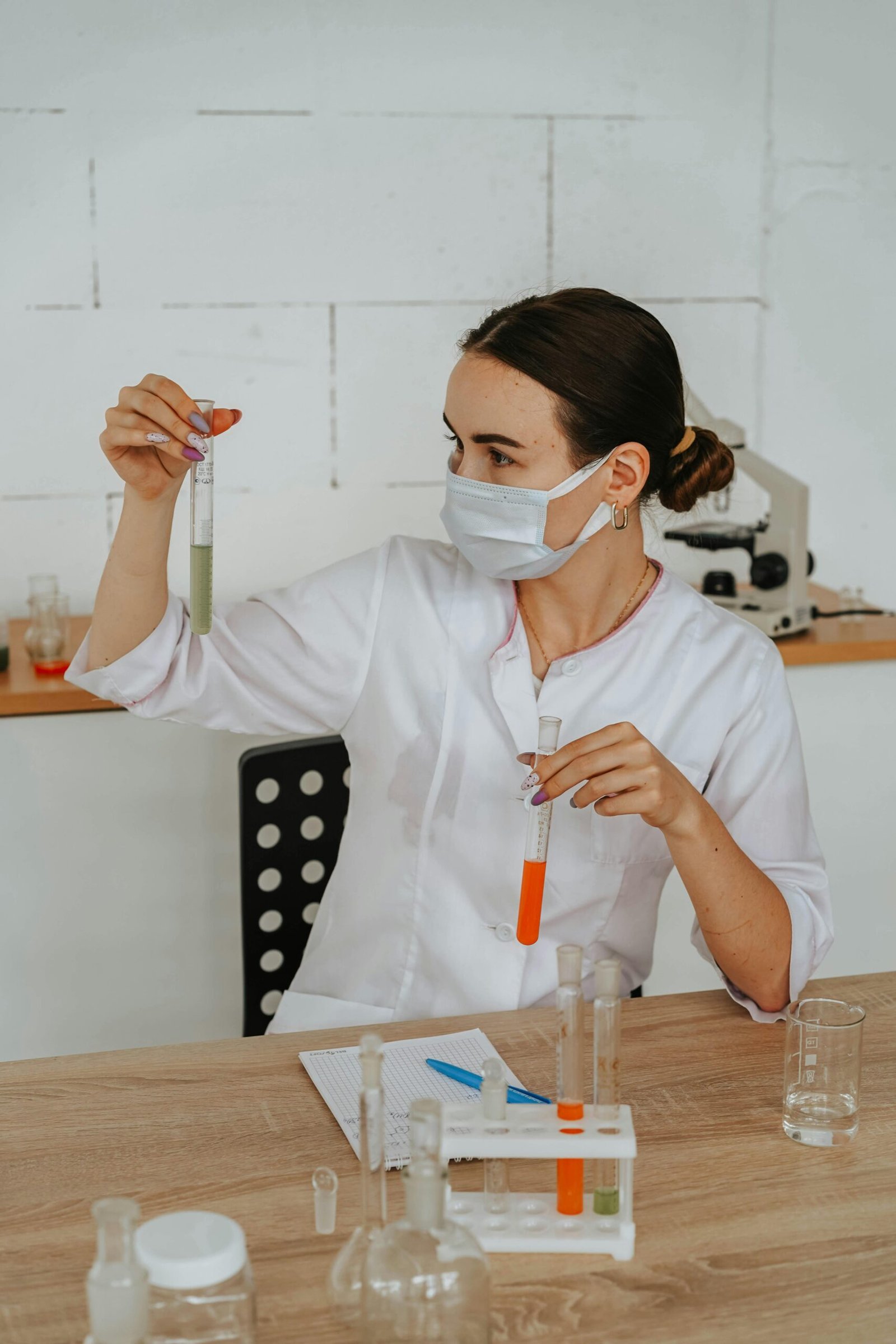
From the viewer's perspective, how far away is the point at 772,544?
2645 millimetres

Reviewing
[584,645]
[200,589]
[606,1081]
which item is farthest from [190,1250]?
[584,645]

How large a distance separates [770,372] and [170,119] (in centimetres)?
135

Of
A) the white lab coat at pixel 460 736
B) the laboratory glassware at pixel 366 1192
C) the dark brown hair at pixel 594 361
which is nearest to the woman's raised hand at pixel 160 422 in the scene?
the white lab coat at pixel 460 736

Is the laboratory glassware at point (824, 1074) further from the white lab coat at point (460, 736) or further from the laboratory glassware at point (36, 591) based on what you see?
the laboratory glassware at point (36, 591)

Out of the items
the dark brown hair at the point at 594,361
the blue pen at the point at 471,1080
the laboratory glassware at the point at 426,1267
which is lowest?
the blue pen at the point at 471,1080

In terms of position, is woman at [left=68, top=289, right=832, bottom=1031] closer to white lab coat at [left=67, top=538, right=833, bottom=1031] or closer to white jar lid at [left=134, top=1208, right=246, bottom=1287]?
white lab coat at [left=67, top=538, right=833, bottom=1031]

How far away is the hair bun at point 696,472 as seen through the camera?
175cm

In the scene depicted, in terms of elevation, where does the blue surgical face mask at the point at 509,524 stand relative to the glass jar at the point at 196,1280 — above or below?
above

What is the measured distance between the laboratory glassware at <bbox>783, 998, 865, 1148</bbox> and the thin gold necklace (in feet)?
1.87

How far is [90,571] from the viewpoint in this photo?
277 centimetres

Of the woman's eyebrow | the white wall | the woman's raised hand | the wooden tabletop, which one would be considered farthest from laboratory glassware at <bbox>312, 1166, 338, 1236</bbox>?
the white wall

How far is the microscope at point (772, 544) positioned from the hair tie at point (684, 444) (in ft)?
2.65

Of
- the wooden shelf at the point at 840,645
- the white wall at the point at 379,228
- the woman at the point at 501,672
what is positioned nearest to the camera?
the woman at the point at 501,672

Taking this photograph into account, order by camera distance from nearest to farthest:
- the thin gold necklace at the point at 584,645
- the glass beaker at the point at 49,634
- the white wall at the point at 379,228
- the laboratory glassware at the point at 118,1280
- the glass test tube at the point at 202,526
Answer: the laboratory glassware at the point at 118,1280
the glass test tube at the point at 202,526
the thin gold necklace at the point at 584,645
the glass beaker at the point at 49,634
the white wall at the point at 379,228
